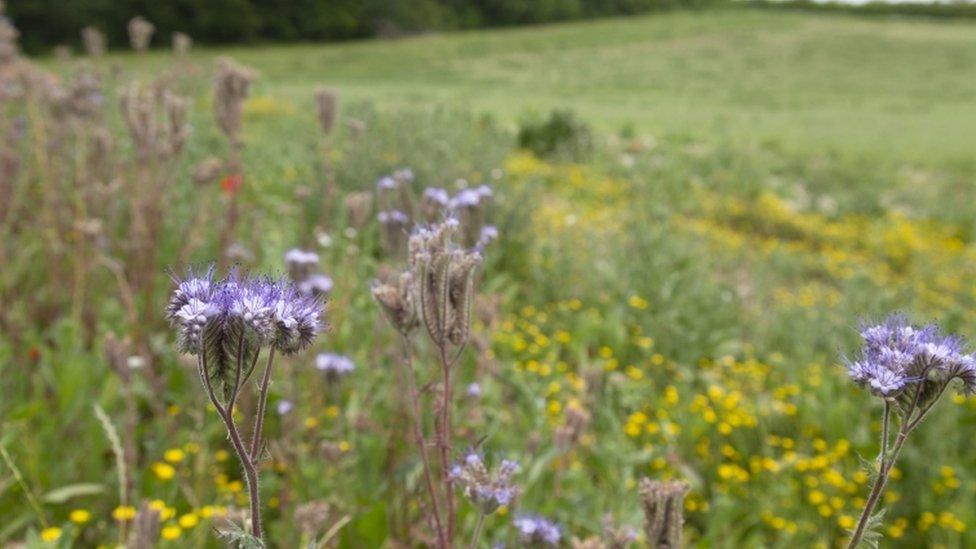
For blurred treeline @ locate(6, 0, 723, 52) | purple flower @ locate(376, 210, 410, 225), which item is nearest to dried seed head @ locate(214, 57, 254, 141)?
purple flower @ locate(376, 210, 410, 225)

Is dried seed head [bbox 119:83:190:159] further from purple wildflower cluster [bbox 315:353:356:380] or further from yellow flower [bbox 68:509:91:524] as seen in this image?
yellow flower [bbox 68:509:91:524]

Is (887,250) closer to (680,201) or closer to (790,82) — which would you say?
(680,201)

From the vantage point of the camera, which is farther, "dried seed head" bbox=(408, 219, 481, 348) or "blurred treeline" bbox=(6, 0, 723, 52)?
"blurred treeline" bbox=(6, 0, 723, 52)

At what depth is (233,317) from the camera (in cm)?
105

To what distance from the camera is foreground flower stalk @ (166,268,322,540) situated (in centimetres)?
103

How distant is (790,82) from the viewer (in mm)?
25859

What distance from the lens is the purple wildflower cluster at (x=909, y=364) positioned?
1178mm

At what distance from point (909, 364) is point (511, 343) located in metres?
2.74

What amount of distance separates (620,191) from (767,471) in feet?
17.5

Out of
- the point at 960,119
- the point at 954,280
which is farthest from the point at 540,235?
the point at 960,119

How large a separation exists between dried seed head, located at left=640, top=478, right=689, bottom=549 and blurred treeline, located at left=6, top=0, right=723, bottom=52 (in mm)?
27526

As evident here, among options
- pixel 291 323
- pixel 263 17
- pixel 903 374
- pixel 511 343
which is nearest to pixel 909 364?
pixel 903 374

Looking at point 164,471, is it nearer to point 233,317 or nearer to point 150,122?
point 150,122

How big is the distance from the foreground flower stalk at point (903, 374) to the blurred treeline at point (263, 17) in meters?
27.9
